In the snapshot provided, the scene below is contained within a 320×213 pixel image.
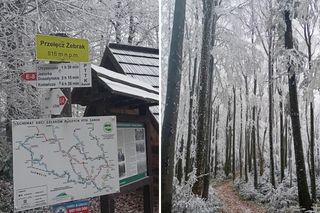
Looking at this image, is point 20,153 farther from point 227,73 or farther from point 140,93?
point 227,73

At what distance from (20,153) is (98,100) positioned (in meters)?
0.60

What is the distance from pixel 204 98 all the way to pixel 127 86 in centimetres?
53

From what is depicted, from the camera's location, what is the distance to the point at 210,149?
198cm

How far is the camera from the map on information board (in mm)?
1812

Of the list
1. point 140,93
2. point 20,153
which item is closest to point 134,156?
point 140,93

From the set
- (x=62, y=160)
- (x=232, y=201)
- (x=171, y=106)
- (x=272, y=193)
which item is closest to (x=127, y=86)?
(x=171, y=106)

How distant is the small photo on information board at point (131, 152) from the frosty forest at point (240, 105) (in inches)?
11.3

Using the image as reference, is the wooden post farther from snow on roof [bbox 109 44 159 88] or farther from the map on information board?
snow on roof [bbox 109 44 159 88]

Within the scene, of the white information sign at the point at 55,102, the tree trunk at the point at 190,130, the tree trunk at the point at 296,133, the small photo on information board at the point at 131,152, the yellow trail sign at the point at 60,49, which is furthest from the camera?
the small photo on information board at the point at 131,152

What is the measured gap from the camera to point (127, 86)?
2.33 metres

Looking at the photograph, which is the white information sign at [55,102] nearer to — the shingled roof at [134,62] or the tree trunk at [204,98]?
the tree trunk at [204,98]

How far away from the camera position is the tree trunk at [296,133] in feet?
5.48

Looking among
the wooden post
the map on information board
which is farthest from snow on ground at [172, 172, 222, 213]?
the wooden post

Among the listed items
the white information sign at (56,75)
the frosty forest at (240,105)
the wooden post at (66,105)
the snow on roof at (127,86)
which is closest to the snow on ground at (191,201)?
the frosty forest at (240,105)
